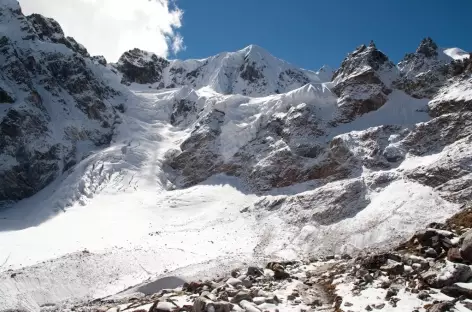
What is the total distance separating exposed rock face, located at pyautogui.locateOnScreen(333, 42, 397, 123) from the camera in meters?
78.5

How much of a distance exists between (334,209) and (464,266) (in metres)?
36.6

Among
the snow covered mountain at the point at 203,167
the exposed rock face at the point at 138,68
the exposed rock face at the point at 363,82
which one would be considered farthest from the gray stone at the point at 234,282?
the exposed rock face at the point at 138,68

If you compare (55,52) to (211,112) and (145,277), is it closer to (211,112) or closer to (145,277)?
(211,112)

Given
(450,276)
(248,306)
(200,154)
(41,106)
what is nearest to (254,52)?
(41,106)

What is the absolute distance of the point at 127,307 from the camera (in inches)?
785

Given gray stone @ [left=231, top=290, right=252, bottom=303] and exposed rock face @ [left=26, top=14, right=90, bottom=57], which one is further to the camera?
exposed rock face @ [left=26, top=14, right=90, bottom=57]

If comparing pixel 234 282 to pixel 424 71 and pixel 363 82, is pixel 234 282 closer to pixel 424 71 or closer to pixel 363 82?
pixel 363 82

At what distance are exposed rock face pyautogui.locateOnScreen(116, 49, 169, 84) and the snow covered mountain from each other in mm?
21509

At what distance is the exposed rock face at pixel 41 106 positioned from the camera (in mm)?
80812

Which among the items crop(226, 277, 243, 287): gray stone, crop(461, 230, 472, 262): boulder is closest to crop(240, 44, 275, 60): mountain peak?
crop(226, 277, 243, 287): gray stone

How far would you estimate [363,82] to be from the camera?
82.9 m

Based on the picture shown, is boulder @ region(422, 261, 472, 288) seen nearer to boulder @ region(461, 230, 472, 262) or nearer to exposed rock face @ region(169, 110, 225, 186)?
boulder @ region(461, 230, 472, 262)

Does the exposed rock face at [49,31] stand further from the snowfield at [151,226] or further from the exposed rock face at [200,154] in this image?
the exposed rock face at [200,154]

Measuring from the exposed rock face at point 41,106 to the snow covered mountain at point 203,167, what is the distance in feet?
1.15
